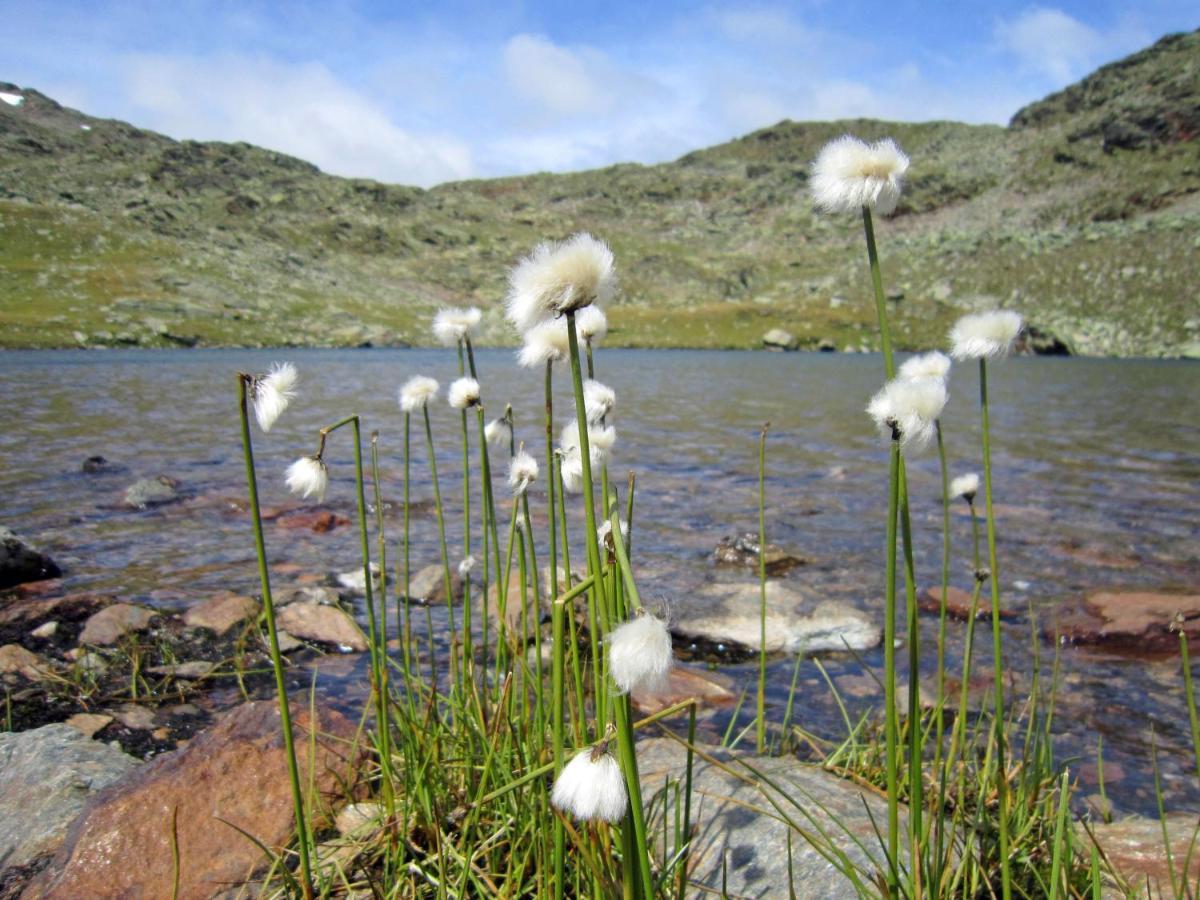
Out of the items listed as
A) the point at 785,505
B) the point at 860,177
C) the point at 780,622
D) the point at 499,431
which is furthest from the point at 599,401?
the point at 785,505

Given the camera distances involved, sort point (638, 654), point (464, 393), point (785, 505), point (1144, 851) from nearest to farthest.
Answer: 1. point (638, 654)
2. point (464, 393)
3. point (1144, 851)
4. point (785, 505)

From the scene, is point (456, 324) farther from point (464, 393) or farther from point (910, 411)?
point (910, 411)

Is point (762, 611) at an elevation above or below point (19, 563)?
above

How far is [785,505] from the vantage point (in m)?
10.6

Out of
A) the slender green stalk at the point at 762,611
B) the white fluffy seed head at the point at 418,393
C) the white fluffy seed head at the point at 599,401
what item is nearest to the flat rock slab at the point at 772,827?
the slender green stalk at the point at 762,611

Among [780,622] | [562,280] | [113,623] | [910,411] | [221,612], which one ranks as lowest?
[780,622]

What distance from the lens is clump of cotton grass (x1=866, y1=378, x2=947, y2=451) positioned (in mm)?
1317

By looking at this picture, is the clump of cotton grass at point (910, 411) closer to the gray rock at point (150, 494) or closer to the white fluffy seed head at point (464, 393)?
the white fluffy seed head at point (464, 393)

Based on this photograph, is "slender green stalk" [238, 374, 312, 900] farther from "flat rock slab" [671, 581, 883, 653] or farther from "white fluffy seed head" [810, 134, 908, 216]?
"flat rock slab" [671, 581, 883, 653]

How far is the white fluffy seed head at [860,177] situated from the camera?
4.56ft

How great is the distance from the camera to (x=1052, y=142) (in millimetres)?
122562

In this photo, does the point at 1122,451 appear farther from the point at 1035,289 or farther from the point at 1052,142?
the point at 1052,142

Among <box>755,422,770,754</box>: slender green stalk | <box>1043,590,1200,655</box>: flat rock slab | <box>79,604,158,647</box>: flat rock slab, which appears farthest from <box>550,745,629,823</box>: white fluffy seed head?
<box>1043,590,1200,655</box>: flat rock slab

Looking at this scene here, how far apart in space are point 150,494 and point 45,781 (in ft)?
25.2
